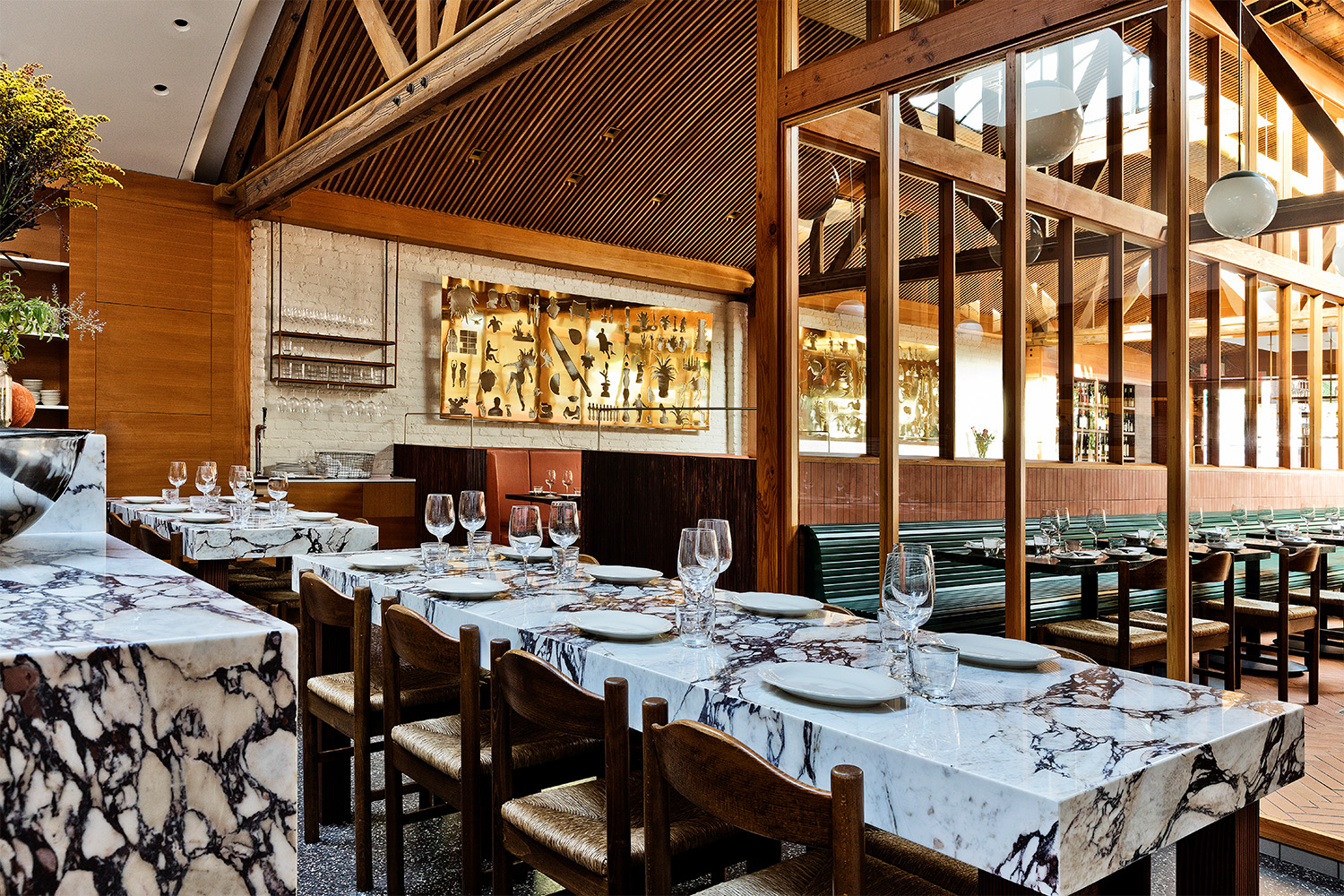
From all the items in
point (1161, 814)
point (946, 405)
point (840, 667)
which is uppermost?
point (946, 405)

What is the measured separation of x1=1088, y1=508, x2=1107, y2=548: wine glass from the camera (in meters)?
3.14

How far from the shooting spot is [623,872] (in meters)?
1.56

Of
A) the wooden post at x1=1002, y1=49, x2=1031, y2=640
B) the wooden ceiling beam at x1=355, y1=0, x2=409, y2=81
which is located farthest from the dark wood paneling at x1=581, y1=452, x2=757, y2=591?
the wooden ceiling beam at x1=355, y1=0, x2=409, y2=81

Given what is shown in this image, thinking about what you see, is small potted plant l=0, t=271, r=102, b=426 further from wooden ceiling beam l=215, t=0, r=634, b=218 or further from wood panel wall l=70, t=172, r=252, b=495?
wood panel wall l=70, t=172, r=252, b=495

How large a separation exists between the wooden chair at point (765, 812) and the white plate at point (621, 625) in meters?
0.46

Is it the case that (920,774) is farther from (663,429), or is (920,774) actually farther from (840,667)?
(663,429)

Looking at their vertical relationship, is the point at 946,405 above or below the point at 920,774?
above

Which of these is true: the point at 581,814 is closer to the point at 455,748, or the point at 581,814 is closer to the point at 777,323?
the point at 455,748

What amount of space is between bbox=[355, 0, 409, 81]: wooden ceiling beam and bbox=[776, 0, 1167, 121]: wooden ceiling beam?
251 centimetres

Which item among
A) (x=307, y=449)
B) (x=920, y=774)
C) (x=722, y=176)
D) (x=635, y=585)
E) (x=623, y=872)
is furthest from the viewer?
(x=722, y=176)

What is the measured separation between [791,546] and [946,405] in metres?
0.90

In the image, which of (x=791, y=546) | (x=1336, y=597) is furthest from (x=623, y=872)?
(x=1336, y=597)

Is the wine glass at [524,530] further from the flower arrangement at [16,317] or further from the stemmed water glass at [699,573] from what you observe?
the flower arrangement at [16,317]

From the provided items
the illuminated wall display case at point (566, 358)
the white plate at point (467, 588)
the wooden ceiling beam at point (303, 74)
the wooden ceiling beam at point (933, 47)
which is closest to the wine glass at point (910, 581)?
the white plate at point (467, 588)
